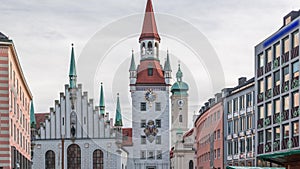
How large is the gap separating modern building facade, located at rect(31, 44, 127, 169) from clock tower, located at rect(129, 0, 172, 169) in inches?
354

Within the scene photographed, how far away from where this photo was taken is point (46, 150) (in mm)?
117000

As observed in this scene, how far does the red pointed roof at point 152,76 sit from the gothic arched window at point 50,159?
75.4 ft

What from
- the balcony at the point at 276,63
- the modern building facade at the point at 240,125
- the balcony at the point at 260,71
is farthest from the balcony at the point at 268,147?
the balcony at the point at 260,71

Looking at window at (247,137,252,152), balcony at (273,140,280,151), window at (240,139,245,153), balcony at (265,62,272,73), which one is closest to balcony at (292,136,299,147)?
balcony at (273,140,280,151)

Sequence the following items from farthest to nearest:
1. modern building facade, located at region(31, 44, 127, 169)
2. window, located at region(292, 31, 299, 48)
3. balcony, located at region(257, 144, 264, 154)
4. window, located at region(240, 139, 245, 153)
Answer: modern building facade, located at region(31, 44, 127, 169) → window, located at region(240, 139, 245, 153) → balcony, located at region(257, 144, 264, 154) → window, located at region(292, 31, 299, 48)

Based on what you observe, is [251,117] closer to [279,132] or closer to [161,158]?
[279,132]

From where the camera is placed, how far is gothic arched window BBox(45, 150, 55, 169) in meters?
116

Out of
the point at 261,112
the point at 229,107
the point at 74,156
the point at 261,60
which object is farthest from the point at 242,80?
the point at 74,156

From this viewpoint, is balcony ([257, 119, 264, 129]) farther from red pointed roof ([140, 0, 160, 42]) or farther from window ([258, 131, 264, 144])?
red pointed roof ([140, 0, 160, 42])

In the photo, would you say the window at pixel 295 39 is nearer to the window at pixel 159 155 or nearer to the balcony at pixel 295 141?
the balcony at pixel 295 141

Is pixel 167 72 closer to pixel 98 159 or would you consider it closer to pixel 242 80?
pixel 98 159

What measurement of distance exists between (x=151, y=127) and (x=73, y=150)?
17.9 meters

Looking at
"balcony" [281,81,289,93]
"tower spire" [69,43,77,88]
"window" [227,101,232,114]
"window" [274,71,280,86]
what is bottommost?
"window" [227,101,232,114]

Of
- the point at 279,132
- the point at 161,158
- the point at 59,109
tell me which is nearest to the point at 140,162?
the point at 161,158
